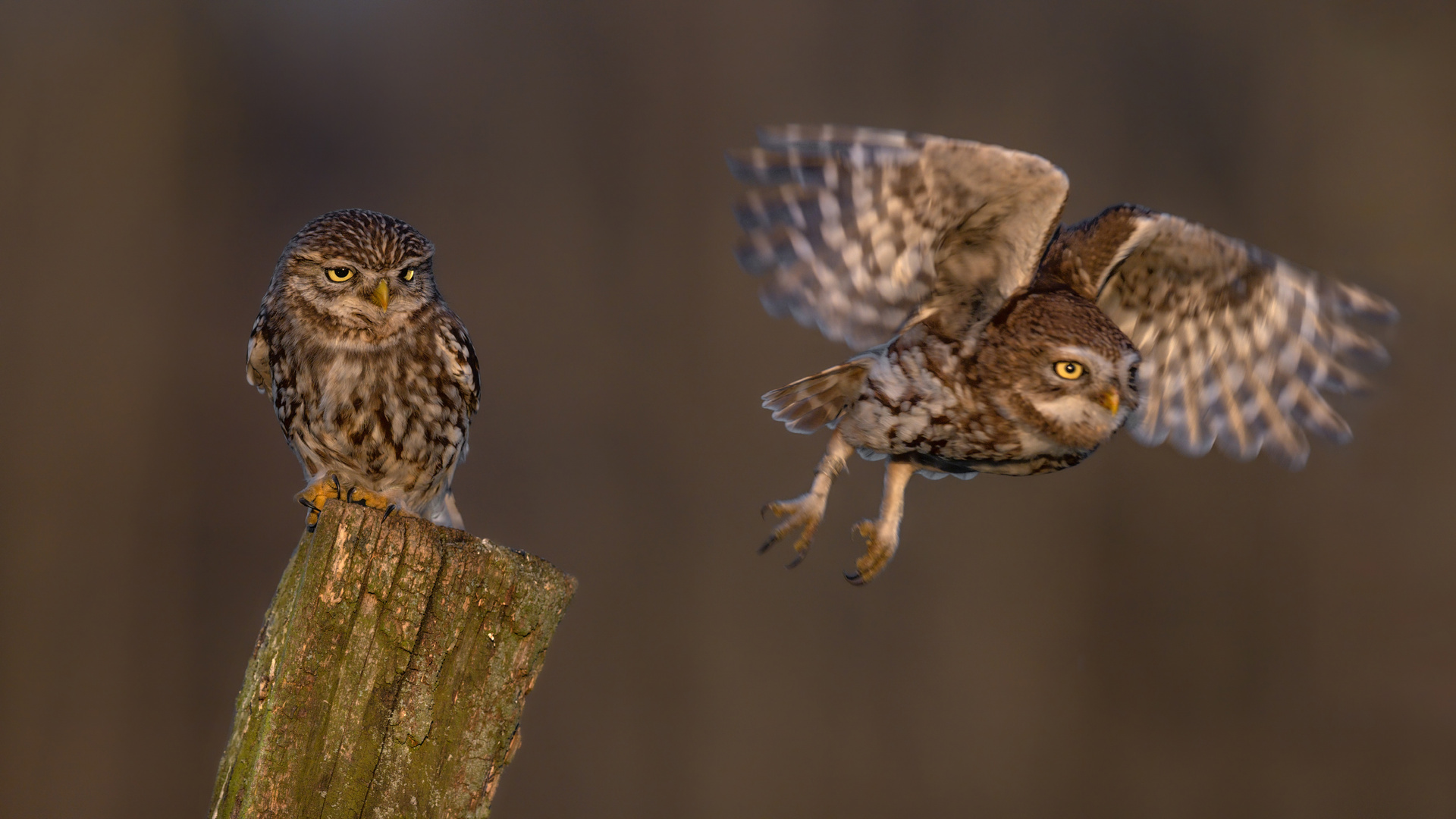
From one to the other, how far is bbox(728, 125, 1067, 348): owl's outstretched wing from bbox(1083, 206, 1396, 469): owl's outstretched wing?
587 mm

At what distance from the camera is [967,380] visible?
3.12 metres

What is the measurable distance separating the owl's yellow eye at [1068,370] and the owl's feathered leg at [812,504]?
2.43ft

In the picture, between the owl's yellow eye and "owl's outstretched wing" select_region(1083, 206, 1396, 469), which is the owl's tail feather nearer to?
the owl's yellow eye

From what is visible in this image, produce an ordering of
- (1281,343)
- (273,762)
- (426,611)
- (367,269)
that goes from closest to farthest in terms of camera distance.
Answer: (273,762), (426,611), (367,269), (1281,343)

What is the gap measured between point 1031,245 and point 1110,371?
1.40ft

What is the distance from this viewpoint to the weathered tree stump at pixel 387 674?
181 cm

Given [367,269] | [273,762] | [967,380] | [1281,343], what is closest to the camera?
[273,762]

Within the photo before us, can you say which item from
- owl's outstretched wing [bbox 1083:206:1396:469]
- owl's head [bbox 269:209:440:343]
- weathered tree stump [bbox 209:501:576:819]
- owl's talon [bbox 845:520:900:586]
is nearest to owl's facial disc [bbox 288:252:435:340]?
owl's head [bbox 269:209:440:343]

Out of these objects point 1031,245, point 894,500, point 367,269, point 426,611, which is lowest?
point 426,611

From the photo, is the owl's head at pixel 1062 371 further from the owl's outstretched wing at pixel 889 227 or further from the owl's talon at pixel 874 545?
the owl's talon at pixel 874 545

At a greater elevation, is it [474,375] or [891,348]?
[891,348]

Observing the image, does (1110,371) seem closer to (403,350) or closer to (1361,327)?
(1361,327)

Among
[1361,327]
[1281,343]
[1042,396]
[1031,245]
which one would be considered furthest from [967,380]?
[1361,327]

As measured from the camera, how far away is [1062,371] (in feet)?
9.76
